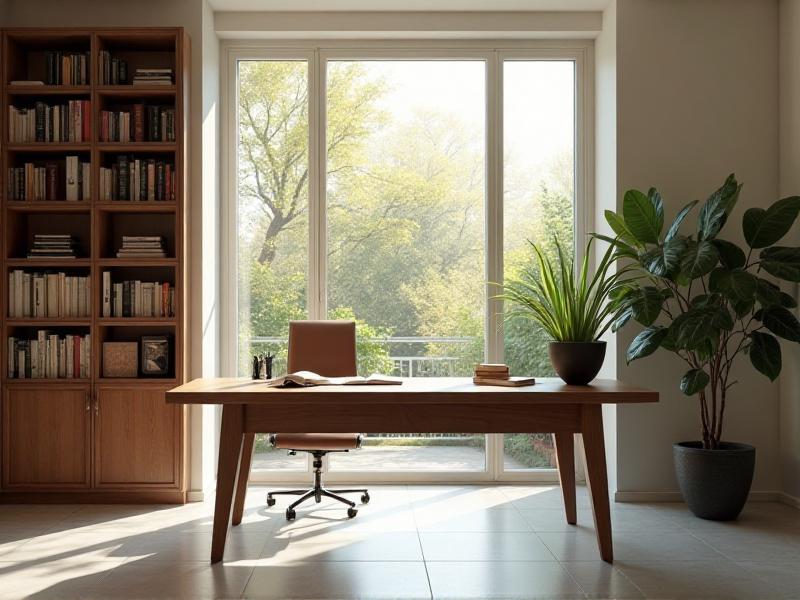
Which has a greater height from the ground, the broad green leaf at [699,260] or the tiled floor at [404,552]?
the broad green leaf at [699,260]

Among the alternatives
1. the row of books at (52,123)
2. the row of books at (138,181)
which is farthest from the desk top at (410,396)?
the row of books at (52,123)

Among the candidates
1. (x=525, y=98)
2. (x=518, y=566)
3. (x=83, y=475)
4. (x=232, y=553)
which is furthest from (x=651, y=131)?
(x=83, y=475)

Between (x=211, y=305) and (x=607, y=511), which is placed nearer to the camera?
(x=607, y=511)

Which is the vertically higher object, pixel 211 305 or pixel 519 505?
pixel 211 305

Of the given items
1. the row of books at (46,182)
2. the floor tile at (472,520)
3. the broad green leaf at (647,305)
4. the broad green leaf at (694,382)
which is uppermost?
the row of books at (46,182)

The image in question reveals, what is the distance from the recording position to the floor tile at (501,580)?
322cm

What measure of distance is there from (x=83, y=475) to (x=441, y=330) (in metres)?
2.41

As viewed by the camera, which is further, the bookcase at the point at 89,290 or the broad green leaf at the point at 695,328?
the bookcase at the point at 89,290

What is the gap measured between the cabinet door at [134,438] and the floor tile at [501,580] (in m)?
1.94

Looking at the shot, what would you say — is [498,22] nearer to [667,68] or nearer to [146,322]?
[667,68]

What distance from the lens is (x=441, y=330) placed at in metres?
5.39

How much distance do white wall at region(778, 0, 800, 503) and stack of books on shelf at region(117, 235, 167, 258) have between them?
381 cm

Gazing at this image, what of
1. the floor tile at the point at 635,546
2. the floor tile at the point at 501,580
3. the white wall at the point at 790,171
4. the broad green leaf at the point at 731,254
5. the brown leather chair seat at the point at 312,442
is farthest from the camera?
the white wall at the point at 790,171

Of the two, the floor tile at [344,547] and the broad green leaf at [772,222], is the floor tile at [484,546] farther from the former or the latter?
the broad green leaf at [772,222]
